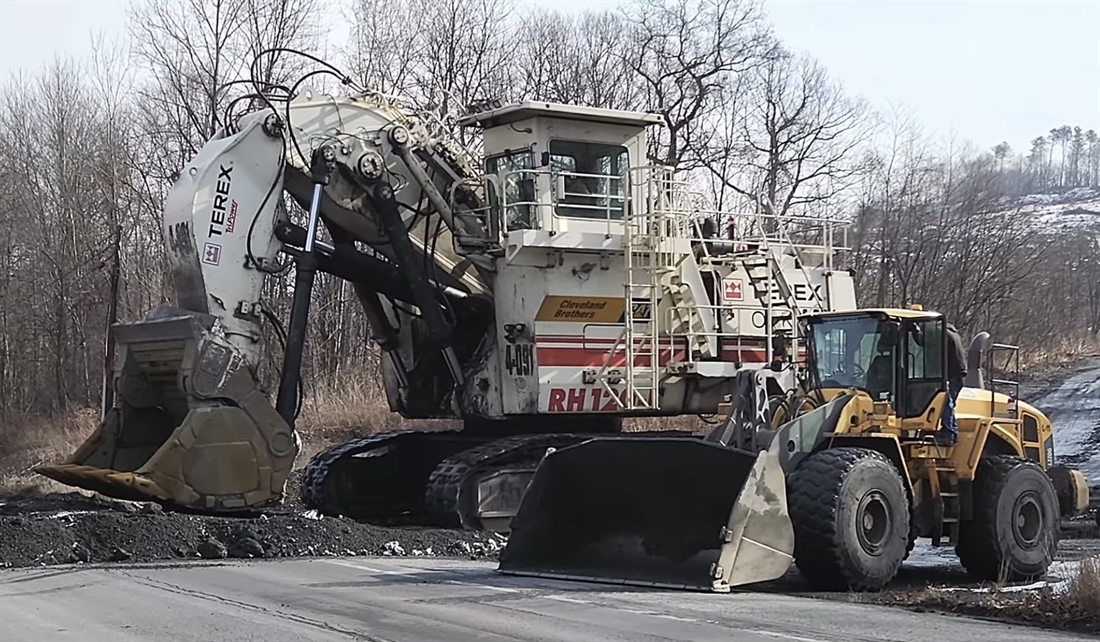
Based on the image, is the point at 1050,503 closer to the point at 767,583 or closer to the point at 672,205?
the point at 767,583

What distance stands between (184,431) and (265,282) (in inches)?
101

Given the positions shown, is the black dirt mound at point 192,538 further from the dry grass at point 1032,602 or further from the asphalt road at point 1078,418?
the asphalt road at point 1078,418

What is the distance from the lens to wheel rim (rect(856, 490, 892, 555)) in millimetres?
12641

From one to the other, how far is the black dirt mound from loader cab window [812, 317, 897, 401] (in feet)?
13.9

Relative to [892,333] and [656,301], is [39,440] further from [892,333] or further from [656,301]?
[892,333]

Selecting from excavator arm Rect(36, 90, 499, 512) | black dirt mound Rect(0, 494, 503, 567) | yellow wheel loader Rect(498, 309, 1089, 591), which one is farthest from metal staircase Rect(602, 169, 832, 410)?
yellow wheel loader Rect(498, 309, 1089, 591)

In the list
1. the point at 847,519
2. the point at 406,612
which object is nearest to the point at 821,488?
the point at 847,519

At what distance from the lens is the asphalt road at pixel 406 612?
990 centimetres

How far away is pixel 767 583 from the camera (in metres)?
13.2

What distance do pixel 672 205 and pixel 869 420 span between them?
628cm

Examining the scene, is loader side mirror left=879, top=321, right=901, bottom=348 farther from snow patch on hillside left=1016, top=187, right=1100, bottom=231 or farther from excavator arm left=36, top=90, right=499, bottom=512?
snow patch on hillside left=1016, top=187, right=1100, bottom=231

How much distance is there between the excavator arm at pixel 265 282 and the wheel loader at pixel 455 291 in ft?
0.09

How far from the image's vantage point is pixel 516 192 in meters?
19.0

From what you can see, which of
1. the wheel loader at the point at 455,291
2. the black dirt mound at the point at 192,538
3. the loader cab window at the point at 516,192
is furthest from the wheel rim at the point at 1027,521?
the loader cab window at the point at 516,192
